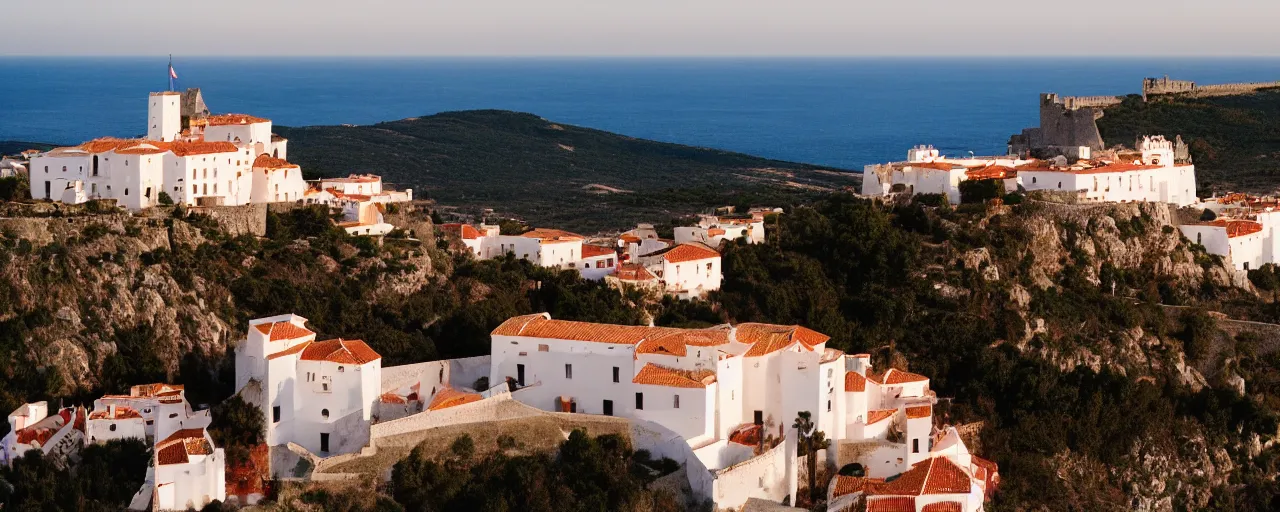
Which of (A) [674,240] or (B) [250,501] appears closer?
(B) [250,501]

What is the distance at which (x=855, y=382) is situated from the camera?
132 feet

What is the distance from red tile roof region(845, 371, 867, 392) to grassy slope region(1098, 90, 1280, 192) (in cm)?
2597

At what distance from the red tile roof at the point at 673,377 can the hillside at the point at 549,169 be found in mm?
20443

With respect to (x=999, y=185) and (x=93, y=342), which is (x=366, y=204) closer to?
(x=93, y=342)

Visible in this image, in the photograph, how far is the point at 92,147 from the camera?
153 ft

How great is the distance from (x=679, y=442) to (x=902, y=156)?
9007 cm

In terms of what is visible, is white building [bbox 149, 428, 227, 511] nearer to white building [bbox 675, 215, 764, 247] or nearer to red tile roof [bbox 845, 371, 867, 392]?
red tile roof [bbox 845, 371, 867, 392]

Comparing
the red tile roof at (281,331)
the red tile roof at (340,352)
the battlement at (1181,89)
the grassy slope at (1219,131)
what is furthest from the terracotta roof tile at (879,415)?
the battlement at (1181,89)

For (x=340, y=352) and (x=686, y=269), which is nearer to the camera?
(x=340, y=352)

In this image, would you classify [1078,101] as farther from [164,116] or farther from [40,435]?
[40,435]

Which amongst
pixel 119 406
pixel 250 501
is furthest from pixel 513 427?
pixel 119 406

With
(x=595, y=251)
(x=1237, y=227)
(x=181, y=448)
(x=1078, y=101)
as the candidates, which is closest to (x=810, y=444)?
(x=595, y=251)

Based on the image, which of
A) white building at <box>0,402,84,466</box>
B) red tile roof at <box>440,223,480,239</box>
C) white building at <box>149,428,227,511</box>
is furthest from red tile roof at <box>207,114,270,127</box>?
white building at <box>149,428,227,511</box>

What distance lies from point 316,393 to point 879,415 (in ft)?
40.3
